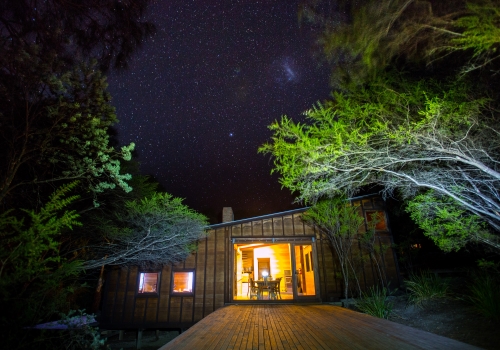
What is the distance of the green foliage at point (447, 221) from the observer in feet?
17.3

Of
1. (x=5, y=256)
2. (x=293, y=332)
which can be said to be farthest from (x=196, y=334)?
(x=5, y=256)

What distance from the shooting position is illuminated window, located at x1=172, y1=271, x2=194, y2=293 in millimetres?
9008

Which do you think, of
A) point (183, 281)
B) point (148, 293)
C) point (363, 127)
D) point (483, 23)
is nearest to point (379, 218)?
point (363, 127)

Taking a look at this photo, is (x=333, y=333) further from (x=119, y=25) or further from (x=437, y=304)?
(x=119, y=25)

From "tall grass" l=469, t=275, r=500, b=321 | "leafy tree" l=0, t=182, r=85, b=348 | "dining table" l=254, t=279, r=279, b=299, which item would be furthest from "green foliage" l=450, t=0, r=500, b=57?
"dining table" l=254, t=279, r=279, b=299

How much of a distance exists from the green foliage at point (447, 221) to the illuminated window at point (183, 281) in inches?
289

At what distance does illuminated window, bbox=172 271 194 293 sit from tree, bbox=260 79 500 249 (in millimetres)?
6369

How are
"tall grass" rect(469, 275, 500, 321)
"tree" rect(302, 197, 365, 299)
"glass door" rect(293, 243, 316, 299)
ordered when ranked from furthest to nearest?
"glass door" rect(293, 243, 316, 299)
"tree" rect(302, 197, 365, 299)
"tall grass" rect(469, 275, 500, 321)

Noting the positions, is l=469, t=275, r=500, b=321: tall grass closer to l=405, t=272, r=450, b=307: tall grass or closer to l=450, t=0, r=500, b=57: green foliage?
l=405, t=272, r=450, b=307: tall grass

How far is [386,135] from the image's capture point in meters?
3.97

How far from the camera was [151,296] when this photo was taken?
29.1 feet

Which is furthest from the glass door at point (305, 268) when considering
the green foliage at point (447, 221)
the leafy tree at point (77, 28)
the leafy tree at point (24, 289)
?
the leafy tree at point (77, 28)

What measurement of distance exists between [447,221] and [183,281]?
325 inches

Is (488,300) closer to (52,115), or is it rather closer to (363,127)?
(363,127)
